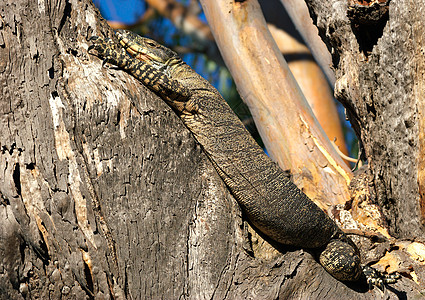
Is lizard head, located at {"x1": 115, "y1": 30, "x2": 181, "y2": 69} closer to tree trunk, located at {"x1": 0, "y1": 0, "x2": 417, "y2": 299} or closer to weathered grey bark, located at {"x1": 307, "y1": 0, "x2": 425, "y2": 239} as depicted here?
tree trunk, located at {"x1": 0, "y1": 0, "x2": 417, "y2": 299}

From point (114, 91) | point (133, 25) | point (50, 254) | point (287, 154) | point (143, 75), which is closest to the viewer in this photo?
point (50, 254)

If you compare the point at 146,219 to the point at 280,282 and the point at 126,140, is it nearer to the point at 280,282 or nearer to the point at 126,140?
the point at 126,140

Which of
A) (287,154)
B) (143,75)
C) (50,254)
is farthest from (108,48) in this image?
(287,154)

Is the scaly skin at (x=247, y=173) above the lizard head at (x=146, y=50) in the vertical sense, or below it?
below

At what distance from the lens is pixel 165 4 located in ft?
33.1

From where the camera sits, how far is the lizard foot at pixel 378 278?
152 inches

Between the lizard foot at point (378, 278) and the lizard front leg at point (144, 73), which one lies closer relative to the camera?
the lizard front leg at point (144, 73)

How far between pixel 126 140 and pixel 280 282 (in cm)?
163

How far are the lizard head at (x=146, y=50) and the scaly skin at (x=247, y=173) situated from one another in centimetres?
1

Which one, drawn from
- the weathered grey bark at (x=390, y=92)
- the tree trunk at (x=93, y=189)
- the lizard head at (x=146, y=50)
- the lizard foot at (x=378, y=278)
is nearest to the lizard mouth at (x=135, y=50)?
the lizard head at (x=146, y=50)

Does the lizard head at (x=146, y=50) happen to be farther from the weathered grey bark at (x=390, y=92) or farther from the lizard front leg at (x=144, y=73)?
the weathered grey bark at (x=390, y=92)

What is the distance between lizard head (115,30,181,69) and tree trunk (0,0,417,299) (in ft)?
2.27

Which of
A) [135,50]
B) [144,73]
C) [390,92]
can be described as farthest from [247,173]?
[135,50]

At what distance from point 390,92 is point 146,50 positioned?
2404 millimetres
